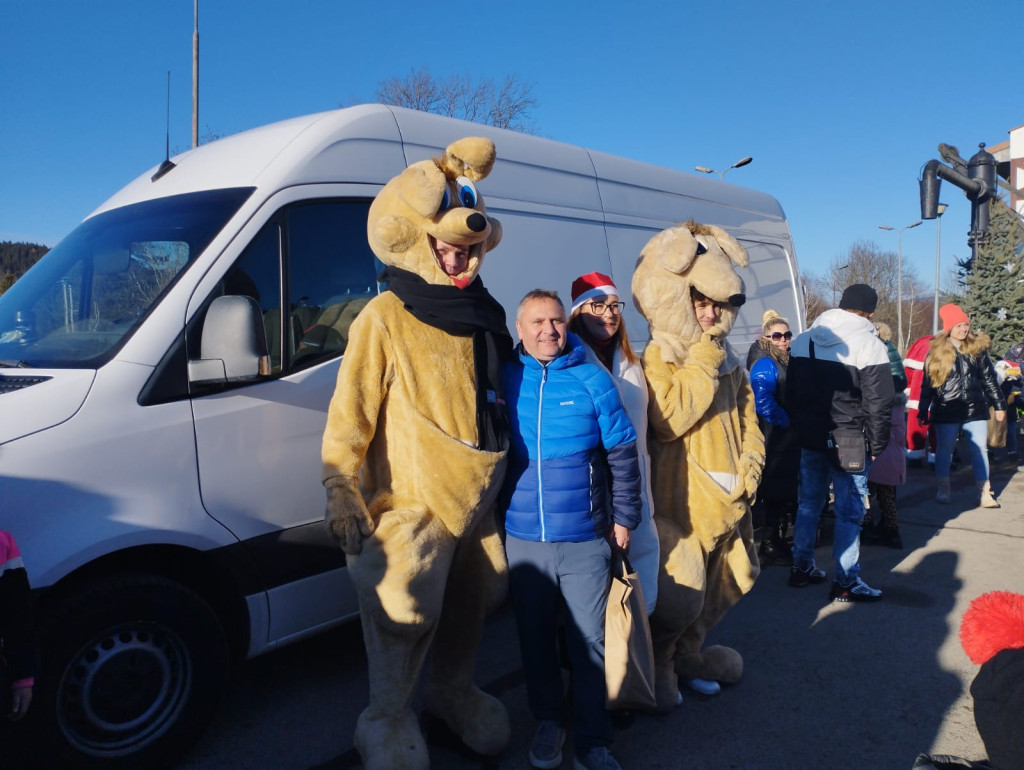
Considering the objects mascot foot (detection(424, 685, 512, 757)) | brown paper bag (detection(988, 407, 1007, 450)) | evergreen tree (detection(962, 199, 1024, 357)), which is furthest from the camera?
evergreen tree (detection(962, 199, 1024, 357))

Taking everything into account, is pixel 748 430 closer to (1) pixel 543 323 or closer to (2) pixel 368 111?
(1) pixel 543 323

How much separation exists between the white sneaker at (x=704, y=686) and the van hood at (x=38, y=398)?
9.26 feet

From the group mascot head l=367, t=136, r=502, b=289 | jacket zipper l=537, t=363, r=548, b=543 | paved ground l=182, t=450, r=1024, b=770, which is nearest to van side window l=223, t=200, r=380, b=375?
mascot head l=367, t=136, r=502, b=289

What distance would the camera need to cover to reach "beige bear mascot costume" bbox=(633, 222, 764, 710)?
10.3 feet

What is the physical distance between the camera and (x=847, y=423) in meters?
4.56

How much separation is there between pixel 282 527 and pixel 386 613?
0.85 metres

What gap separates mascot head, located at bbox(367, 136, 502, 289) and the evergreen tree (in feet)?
57.6

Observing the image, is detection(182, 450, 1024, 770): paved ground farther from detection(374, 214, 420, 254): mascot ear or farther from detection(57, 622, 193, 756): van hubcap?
detection(374, 214, 420, 254): mascot ear

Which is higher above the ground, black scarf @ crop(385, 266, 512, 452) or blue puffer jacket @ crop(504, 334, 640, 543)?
black scarf @ crop(385, 266, 512, 452)

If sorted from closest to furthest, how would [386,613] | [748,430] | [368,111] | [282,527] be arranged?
1. [386,613]
2. [282,527]
3. [748,430]
4. [368,111]

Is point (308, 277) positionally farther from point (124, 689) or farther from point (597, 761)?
point (597, 761)

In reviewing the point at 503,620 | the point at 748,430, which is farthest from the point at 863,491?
the point at 503,620

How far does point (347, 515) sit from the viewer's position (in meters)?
2.51

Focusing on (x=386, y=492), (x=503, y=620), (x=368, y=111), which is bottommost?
(x=503, y=620)
